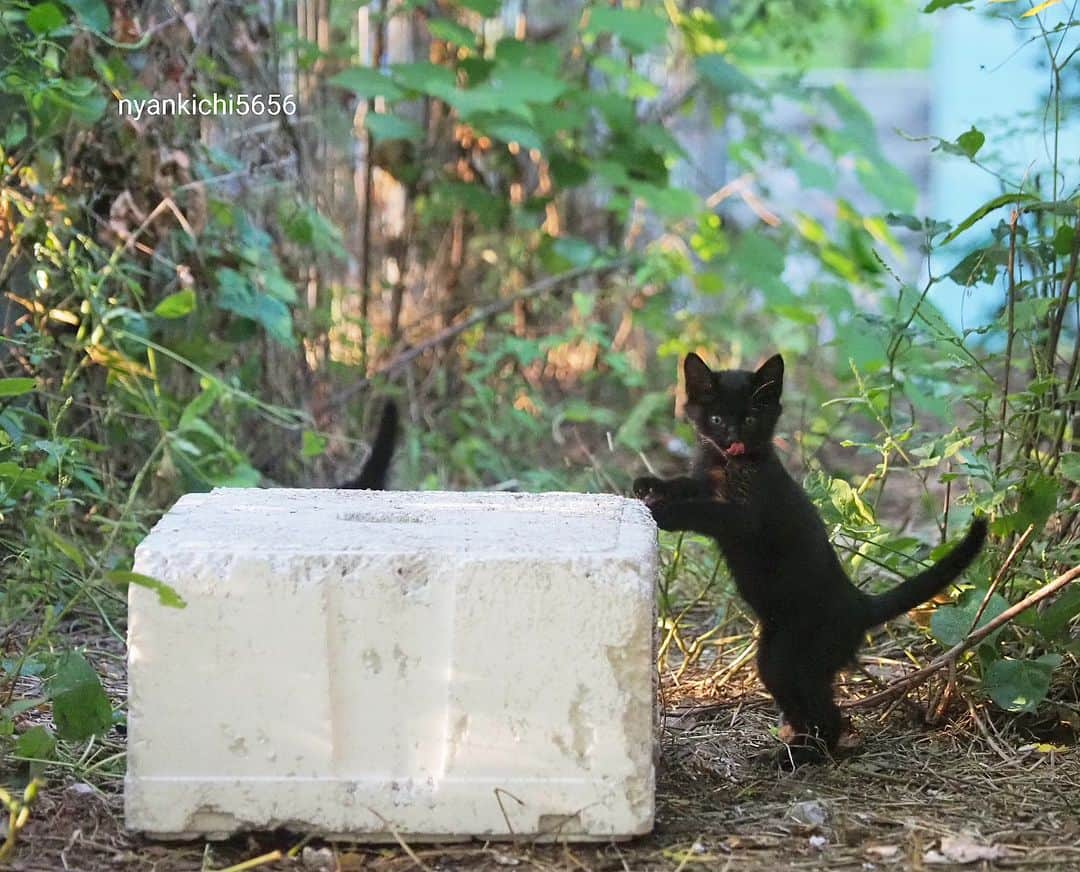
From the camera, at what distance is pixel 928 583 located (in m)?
2.66

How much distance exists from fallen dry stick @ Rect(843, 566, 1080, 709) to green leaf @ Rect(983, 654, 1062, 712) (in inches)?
3.3

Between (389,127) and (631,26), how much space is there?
39.7 inches

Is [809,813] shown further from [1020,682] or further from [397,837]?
[397,837]

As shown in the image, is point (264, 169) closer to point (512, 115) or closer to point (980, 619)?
point (512, 115)

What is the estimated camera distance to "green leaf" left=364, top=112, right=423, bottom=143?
500 cm

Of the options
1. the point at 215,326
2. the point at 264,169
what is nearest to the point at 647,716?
the point at 215,326

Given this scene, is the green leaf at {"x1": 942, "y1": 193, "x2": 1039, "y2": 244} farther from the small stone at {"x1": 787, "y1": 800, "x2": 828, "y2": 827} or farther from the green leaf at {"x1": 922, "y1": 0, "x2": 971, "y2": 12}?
the small stone at {"x1": 787, "y1": 800, "x2": 828, "y2": 827}

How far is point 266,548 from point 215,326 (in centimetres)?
198

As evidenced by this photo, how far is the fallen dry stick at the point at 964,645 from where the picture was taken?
256 cm

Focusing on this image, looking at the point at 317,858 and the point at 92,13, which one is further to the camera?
the point at 92,13

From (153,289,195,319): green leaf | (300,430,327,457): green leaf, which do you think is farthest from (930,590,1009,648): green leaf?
(153,289,195,319): green leaf

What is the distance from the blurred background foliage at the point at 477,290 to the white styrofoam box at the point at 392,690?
0.19 metres

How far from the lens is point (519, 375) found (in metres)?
5.65

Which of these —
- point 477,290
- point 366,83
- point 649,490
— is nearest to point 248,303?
point 366,83
